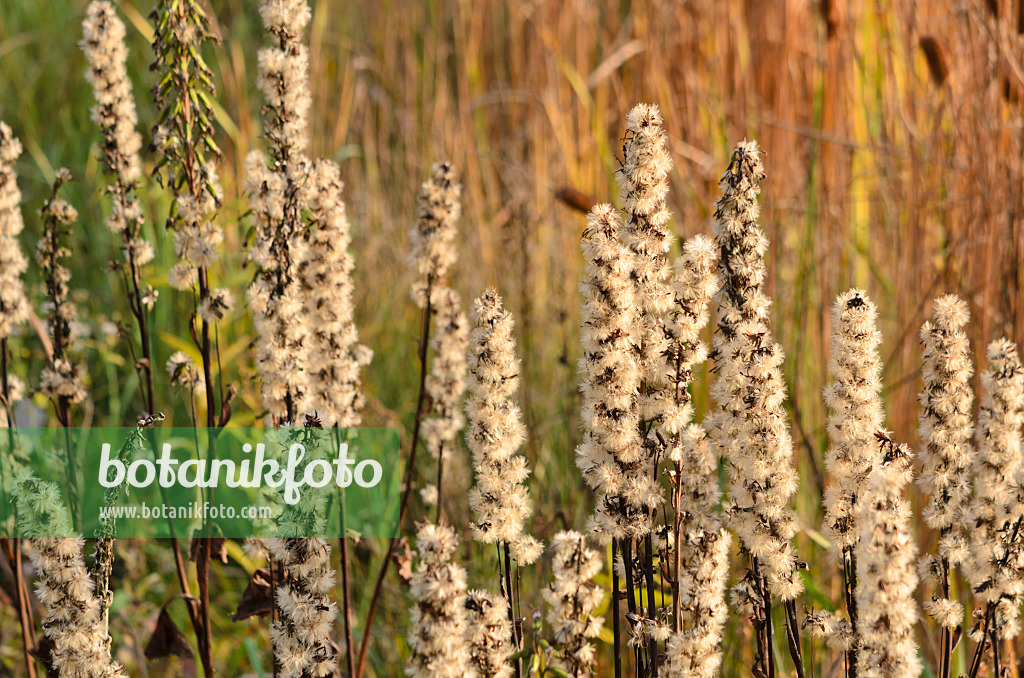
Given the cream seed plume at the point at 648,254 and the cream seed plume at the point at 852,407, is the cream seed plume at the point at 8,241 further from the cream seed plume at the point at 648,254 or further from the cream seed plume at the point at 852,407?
the cream seed plume at the point at 852,407

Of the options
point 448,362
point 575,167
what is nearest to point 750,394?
point 448,362

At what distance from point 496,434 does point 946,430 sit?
831mm

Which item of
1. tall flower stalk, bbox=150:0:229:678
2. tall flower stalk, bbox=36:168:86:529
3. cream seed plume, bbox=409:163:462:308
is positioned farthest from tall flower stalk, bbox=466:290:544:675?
tall flower stalk, bbox=36:168:86:529

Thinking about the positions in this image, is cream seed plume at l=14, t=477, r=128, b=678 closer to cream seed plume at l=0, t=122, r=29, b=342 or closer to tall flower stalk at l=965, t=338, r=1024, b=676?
cream seed plume at l=0, t=122, r=29, b=342

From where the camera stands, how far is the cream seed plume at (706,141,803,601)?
145 cm

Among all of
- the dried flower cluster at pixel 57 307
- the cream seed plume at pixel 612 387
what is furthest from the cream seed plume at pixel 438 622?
the dried flower cluster at pixel 57 307

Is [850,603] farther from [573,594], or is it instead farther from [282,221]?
[282,221]

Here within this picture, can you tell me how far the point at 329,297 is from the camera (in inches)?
75.5

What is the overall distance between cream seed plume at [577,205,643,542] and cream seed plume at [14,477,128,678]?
0.97m

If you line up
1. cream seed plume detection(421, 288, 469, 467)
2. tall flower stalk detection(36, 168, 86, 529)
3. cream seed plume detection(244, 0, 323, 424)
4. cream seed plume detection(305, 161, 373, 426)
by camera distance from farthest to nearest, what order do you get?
cream seed plume detection(421, 288, 469, 467) < tall flower stalk detection(36, 168, 86, 529) < cream seed plume detection(305, 161, 373, 426) < cream seed plume detection(244, 0, 323, 424)

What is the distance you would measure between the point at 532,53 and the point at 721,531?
4312 millimetres

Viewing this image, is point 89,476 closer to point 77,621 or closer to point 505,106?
point 77,621

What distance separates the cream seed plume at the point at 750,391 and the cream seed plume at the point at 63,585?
1.21 meters

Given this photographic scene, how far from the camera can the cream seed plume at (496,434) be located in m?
1.55
